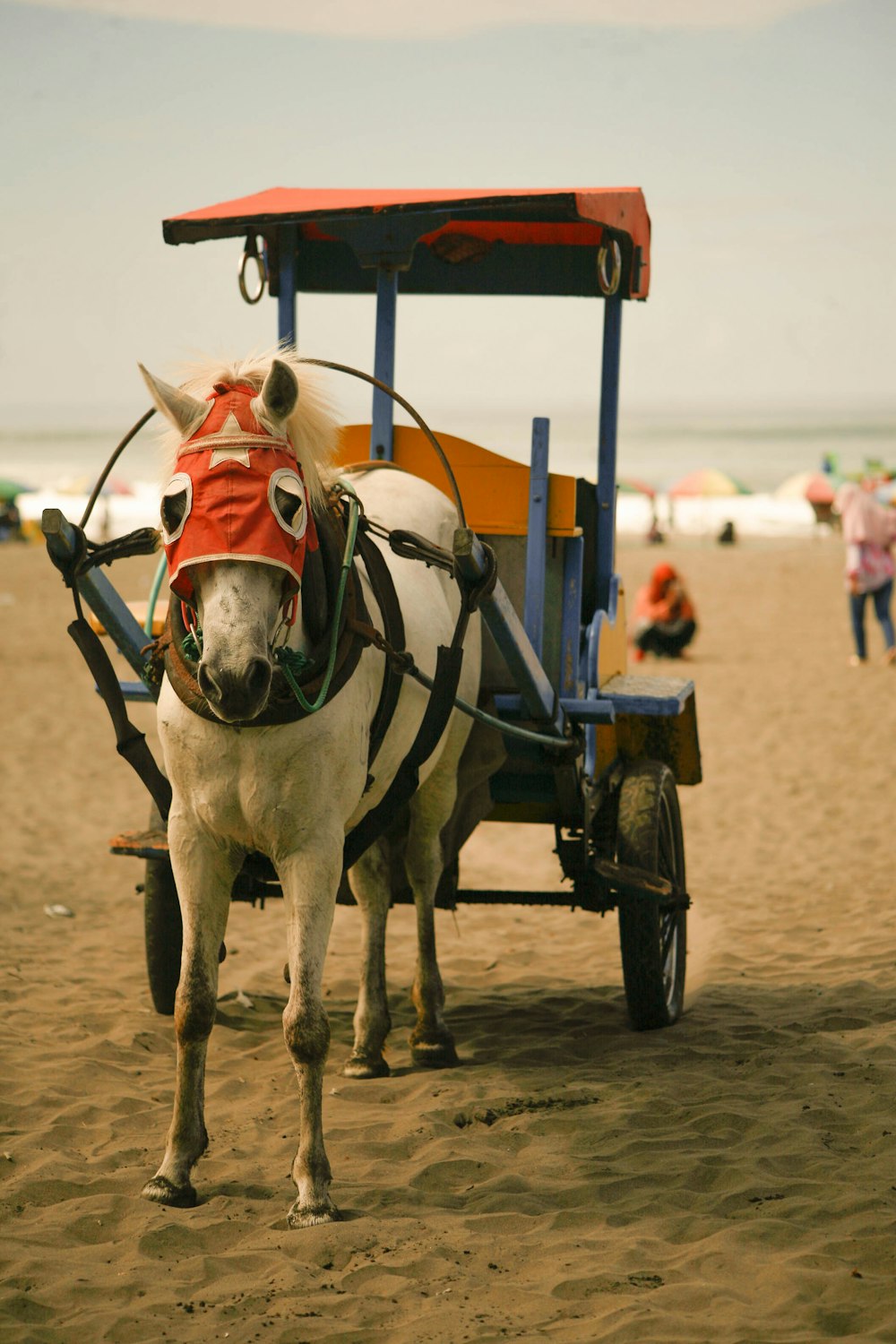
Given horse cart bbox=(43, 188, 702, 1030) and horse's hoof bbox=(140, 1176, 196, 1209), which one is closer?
horse's hoof bbox=(140, 1176, 196, 1209)

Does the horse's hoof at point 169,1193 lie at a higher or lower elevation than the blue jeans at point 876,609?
lower

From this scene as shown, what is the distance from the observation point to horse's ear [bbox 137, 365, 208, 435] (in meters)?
3.50

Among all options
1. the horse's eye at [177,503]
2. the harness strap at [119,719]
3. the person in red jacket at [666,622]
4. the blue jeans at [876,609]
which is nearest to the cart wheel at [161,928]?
the harness strap at [119,719]

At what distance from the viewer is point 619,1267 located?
3426mm

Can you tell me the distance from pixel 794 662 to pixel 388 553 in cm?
1312

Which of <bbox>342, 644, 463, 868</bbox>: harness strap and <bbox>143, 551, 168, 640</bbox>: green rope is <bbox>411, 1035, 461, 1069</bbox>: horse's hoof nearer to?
<bbox>342, 644, 463, 868</bbox>: harness strap

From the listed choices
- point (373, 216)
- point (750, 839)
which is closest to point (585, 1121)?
point (373, 216)

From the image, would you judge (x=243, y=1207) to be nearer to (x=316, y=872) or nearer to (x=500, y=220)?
(x=316, y=872)

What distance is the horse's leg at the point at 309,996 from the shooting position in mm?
3711

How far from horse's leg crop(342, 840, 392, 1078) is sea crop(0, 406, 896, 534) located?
171 cm

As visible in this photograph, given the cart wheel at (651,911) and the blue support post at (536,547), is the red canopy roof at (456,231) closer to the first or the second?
the blue support post at (536,547)

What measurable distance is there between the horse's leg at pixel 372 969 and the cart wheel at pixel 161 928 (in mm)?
706

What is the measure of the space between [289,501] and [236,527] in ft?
0.68

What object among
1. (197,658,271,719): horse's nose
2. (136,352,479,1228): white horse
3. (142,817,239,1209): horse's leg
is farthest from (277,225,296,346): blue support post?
(197,658,271,719): horse's nose
